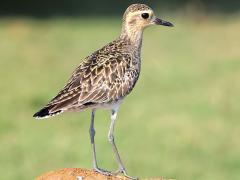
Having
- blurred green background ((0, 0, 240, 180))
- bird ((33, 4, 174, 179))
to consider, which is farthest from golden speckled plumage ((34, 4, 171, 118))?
blurred green background ((0, 0, 240, 180))

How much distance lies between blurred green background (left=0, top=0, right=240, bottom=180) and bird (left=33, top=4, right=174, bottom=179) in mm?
6704

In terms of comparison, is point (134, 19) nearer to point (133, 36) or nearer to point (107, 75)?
point (133, 36)

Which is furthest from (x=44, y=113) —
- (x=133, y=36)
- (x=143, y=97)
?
(x=143, y=97)

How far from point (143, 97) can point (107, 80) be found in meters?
13.0

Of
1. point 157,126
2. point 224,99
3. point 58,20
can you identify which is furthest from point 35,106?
point 58,20

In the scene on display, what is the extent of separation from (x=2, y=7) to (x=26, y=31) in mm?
5392

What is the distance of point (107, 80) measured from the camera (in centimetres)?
1209

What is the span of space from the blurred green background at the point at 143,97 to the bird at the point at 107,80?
670 centimetres

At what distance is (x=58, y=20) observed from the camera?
3722cm

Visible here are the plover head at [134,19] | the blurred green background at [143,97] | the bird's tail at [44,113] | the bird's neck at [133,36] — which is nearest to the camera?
the bird's tail at [44,113]

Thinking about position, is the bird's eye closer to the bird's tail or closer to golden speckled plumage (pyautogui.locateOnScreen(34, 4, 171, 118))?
golden speckled plumage (pyautogui.locateOnScreen(34, 4, 171, 118))

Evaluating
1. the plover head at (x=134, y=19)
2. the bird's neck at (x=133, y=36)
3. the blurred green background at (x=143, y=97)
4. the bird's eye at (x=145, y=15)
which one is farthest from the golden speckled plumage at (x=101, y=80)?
the blurred green background at (x=143, y=97)

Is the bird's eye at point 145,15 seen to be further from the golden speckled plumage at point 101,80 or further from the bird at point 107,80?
the golden speckled plumage at point 101,80

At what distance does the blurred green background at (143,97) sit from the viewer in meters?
20.3
